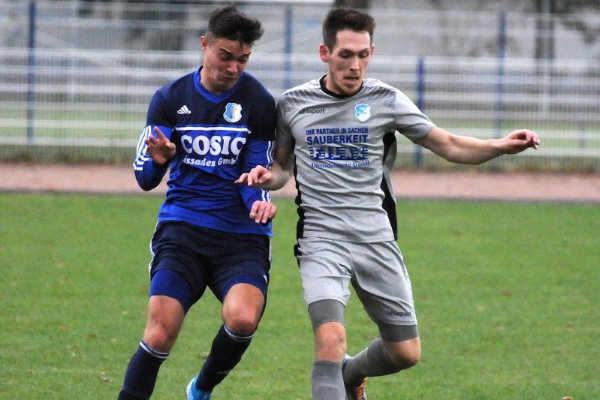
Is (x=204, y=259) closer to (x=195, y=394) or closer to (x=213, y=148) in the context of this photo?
(x=213, y=148)

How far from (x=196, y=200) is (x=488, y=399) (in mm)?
2030

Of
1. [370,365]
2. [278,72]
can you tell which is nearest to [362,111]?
[370,365]

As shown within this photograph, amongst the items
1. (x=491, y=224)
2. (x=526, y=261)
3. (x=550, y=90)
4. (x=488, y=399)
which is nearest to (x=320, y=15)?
(x=550, y=90)

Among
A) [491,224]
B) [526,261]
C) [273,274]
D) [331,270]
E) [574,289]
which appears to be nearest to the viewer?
[331,270]

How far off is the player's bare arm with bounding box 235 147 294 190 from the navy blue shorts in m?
0.33

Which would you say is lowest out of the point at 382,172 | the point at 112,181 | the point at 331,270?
the point at 112,181

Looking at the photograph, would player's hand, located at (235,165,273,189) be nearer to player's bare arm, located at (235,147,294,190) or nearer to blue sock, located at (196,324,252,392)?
player's bare arm, located at (235,147,294,190)

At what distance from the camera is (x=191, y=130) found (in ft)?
19.7

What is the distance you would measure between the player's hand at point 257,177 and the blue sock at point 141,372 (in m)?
0.89

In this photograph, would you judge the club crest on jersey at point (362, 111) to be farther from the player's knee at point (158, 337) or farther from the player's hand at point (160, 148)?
the player's knee at point (158, 337)

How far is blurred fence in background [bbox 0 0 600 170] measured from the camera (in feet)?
65.3

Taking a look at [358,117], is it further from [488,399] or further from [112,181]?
[112,181]

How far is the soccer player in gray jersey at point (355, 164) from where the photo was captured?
5.84 metres

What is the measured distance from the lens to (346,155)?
19.5ft
